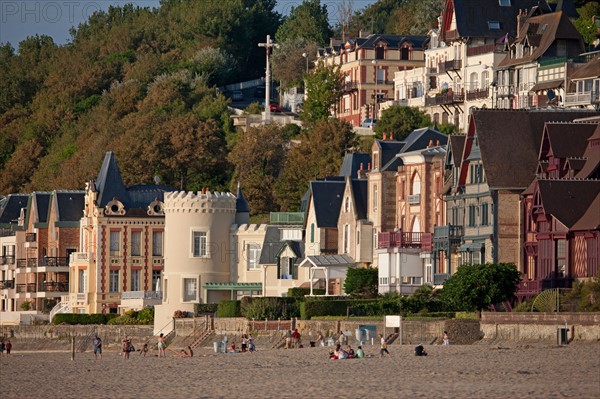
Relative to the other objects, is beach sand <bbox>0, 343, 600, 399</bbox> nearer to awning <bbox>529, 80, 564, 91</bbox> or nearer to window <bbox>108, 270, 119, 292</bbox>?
window <bbox>108, 270, 119, 292</bbox>

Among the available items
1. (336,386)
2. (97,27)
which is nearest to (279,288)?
(336,386)

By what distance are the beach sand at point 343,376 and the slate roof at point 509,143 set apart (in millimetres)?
10738

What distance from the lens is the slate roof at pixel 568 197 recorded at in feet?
212

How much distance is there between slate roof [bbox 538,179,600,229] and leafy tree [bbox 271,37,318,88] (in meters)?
68.7

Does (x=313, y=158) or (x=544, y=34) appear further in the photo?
(x=313, y=158)

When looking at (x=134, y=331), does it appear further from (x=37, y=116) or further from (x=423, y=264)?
(x=37, y=116)

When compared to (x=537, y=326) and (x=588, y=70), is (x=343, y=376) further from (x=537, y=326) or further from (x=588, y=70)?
(x=588, y=70)

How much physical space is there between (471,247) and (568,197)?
723cm

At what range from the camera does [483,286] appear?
6475 cm

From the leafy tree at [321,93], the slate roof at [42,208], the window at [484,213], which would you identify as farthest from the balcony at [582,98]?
the leafy tree at [321,93]

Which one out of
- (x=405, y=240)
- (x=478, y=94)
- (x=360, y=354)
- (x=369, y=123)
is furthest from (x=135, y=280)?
(x=360, y=354)

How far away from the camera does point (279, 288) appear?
8556 centimetres

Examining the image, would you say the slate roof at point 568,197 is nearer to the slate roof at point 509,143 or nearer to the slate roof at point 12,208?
the slate roof at point 509,143

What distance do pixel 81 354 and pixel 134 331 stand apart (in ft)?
24.1
